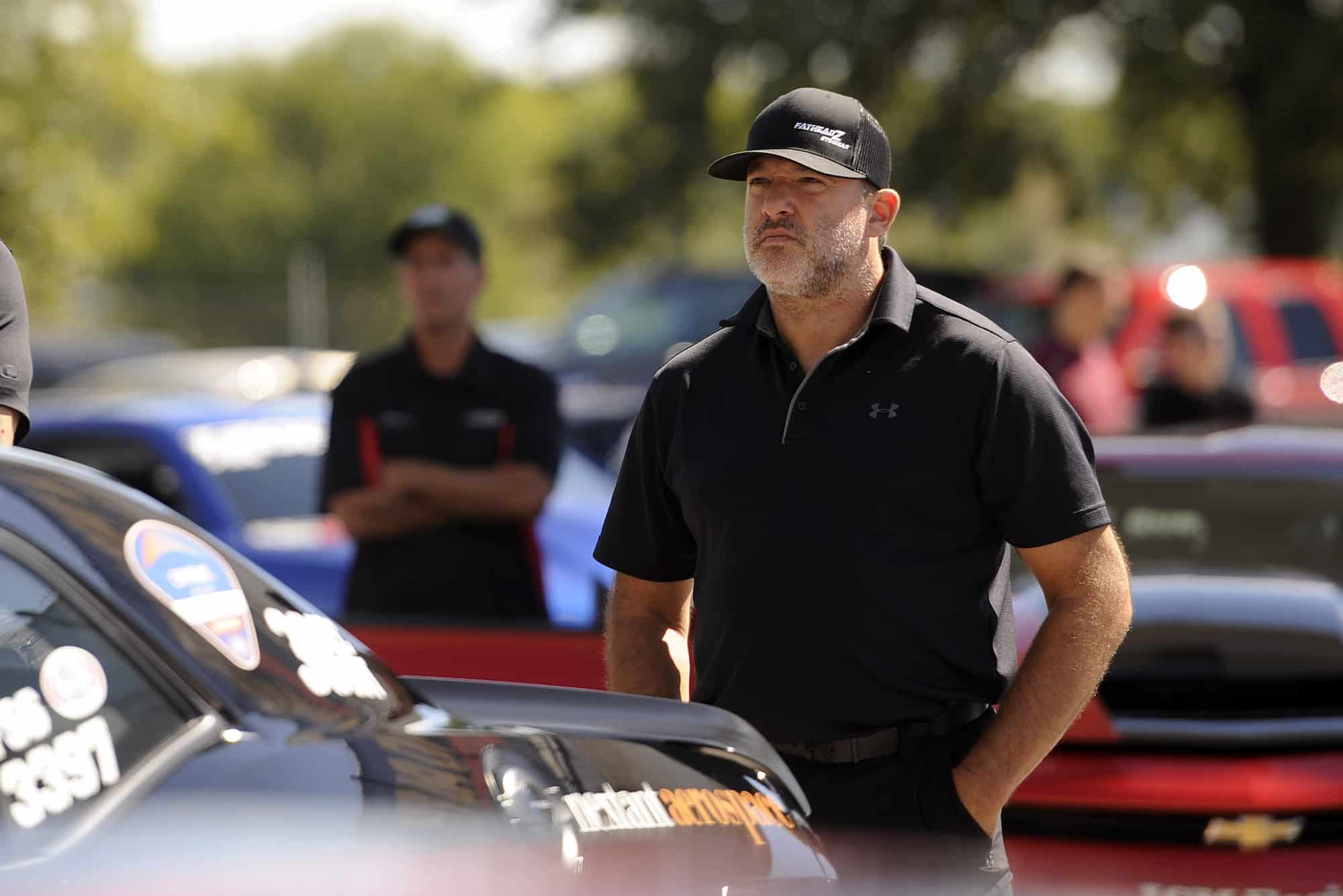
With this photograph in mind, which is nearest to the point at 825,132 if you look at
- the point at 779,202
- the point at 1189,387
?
the point at 779,202

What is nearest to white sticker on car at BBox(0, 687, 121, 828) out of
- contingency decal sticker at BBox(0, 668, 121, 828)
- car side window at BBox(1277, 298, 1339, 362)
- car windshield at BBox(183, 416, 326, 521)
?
contingency decal sticker at BBox(0, 668, 121, 828)

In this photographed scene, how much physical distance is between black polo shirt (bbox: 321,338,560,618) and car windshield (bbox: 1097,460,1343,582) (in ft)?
5.25

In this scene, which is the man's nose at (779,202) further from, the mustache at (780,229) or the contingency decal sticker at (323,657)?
the contingency decal sticker at (323,657)

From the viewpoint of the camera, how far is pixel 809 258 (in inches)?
118

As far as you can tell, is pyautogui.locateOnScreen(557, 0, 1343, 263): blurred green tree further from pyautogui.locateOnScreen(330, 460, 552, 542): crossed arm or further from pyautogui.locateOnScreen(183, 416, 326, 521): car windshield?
pyautogui.locateOnScreen(330, 460, 552, 542): crossed arm

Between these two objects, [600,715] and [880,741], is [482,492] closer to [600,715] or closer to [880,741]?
[880,741]

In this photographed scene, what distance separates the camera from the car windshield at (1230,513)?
4.86 meters

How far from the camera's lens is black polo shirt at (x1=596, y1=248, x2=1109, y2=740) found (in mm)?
2908

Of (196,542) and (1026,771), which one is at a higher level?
(196,542)

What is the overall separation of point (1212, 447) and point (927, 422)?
231 centimetres

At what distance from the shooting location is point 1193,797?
395 centimetres

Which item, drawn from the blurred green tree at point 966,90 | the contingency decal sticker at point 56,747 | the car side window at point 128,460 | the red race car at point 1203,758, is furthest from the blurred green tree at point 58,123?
the contingency decal sticker at point 56,747

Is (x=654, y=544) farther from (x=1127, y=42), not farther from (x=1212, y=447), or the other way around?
(x=1127, y=42)

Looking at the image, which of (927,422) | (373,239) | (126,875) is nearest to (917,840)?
(927,422)
